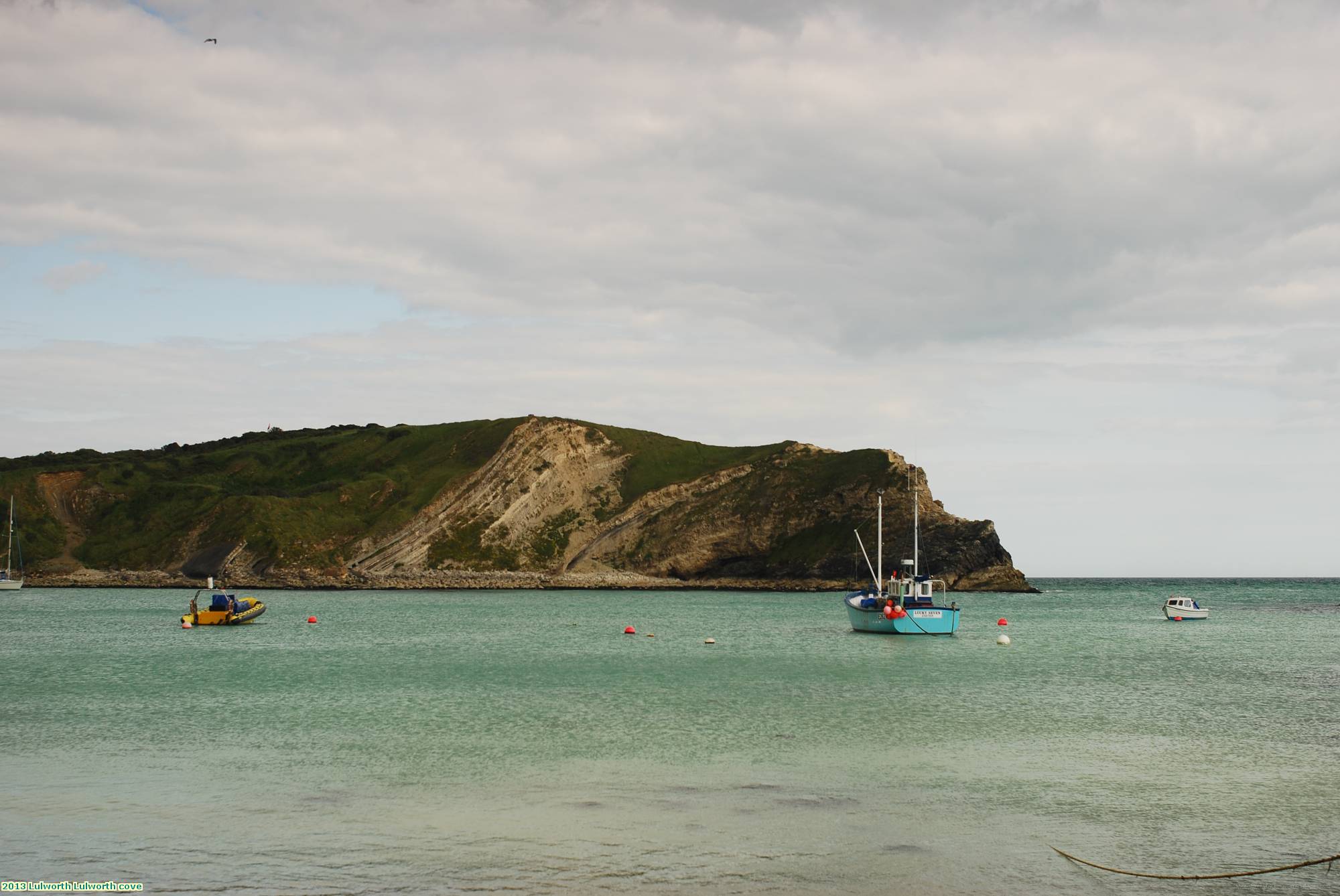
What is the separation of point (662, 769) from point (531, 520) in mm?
141229

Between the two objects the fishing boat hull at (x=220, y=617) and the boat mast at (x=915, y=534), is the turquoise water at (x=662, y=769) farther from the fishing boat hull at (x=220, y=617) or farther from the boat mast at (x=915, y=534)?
the fishing boat hull at (x=220, y=617)

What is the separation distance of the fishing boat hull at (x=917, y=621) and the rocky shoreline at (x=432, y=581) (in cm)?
7818

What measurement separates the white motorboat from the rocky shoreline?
50190 millimetres

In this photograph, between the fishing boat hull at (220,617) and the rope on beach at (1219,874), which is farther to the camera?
the fishing boat hull at (220,617)

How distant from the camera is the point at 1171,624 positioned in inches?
3654

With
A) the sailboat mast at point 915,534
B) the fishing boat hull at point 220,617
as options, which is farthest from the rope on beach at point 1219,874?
the fishing boat hull at point 220,617

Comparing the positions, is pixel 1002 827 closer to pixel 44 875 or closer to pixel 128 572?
pixel 44 875

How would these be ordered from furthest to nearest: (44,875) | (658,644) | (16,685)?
(658,644), (16,685), (44,875)

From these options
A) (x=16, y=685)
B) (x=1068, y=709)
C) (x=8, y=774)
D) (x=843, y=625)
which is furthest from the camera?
(x=843, y=625)

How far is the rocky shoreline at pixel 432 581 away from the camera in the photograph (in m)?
150

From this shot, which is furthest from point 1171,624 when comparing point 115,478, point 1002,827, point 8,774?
point 115,478

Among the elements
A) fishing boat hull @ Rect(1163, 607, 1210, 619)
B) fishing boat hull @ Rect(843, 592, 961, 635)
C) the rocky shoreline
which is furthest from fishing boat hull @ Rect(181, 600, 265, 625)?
fishing boat hull @ Rect(1163, 607, 1210, 619)

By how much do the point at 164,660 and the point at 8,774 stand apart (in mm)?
30459

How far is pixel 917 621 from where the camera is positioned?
68375 mm
